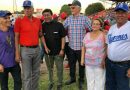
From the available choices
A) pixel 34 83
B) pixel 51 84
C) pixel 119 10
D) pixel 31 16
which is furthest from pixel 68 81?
pixel 119 10

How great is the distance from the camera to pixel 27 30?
696cm

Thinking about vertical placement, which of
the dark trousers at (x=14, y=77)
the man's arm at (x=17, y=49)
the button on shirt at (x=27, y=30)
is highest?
the button on shirt at (x=27, y=30)

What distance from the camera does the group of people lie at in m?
5.68

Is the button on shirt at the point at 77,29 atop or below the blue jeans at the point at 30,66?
atop

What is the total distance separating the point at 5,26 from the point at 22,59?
94 cm

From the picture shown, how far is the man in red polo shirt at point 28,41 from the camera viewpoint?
6949mm

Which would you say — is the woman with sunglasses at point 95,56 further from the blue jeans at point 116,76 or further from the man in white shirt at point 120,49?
the man in white shirt at point 120,49

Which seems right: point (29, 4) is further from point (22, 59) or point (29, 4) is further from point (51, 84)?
point (51, 84)

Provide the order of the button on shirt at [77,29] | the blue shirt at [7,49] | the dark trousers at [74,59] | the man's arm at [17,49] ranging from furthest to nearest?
the dark trousers at [74,59] → the button on shirt at [77,29] → the man's arm at [17,49] → the blue shirt at [7,49]

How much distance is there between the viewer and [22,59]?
709cm

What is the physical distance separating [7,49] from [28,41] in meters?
0.66

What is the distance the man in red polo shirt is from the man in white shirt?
5.93 ft

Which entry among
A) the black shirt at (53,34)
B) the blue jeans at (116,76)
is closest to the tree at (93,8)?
the black shirt at (53,34)

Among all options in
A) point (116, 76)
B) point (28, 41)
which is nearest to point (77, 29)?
point (28, 41)
